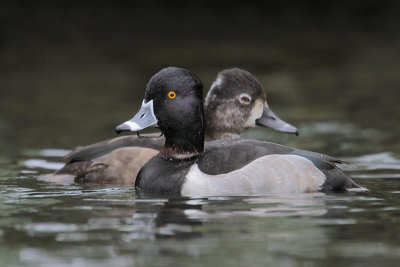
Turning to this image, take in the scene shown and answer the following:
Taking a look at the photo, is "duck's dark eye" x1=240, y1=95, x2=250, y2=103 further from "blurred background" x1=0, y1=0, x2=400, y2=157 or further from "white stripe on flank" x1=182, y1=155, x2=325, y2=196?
"blurred background" x1=0, y1=0, x2=400, y2=157

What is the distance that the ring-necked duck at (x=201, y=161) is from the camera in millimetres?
7652

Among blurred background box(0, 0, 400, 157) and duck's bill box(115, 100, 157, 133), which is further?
blurred background box(0, 0, 400, 157)

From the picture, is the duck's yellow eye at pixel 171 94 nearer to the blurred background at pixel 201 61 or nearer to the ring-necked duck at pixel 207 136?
the ring-necked duck at pixel 207 136

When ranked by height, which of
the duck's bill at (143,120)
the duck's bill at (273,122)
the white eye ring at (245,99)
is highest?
the white eye ring at (245,99)

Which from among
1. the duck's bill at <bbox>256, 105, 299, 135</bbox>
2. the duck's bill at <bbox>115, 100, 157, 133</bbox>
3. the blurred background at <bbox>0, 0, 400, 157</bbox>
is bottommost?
the duck's bill at <bbox>115, 100, 157, 133</bbox>

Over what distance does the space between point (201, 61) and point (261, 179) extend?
11543mm

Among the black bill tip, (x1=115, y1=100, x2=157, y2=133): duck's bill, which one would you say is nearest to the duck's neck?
(x1=115, y1=100, x2=157, y2=133): duck's bill

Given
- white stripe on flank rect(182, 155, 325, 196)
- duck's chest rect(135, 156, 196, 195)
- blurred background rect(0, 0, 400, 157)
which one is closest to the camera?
white stripe on flank rect(182, 155, 325, 196)

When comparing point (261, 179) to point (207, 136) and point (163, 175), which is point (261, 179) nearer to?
point (163, 175)

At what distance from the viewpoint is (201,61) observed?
62.4ft

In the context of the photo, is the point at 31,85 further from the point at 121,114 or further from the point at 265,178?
the point at 265,178

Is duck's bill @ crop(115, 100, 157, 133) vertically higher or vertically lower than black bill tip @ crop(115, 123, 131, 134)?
higher

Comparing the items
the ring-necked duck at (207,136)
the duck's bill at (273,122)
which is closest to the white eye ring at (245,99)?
the ring-necked duck at (207,136)

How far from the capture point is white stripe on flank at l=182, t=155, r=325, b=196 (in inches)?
299
